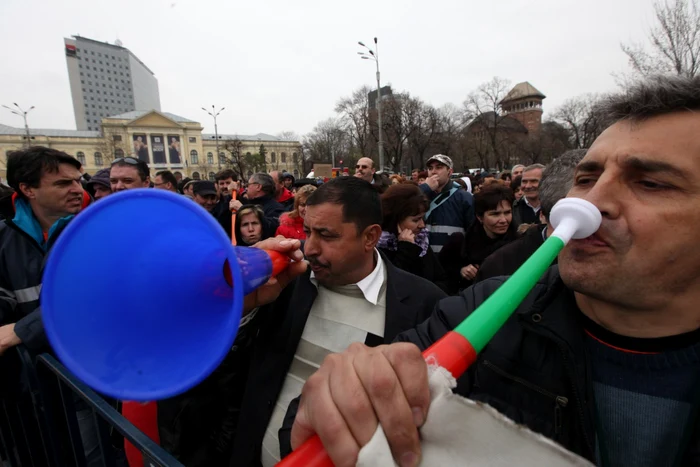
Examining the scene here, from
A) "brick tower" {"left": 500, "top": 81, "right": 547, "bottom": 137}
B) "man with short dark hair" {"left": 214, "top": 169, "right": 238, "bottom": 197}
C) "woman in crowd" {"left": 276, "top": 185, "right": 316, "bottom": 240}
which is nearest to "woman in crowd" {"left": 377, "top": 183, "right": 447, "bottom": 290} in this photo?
"woman in crowd" {"left": 276, "top": 185, "right": 316, "bottom": 240}

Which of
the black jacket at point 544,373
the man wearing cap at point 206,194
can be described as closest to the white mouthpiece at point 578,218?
the black jacket at point 544,373

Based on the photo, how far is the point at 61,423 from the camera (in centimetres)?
192

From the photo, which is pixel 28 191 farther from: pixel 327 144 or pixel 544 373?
pixel 327 144

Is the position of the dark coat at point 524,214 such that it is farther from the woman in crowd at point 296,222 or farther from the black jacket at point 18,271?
the black jacket at point 18,271

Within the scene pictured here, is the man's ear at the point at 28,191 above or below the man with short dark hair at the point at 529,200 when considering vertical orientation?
above

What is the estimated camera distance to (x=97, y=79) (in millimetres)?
87375

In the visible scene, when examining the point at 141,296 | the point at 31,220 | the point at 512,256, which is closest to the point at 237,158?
the point at 31,220

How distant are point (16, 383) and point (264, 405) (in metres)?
1.63

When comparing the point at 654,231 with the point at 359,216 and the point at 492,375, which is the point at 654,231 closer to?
the point at 492,375

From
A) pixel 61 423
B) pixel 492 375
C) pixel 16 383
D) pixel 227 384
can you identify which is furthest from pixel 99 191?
pixel 492 375

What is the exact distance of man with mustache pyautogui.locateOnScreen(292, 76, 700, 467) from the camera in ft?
2.93

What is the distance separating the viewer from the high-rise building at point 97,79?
281ft

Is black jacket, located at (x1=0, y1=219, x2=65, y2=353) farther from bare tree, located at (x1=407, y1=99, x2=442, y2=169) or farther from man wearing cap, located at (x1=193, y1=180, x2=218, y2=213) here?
bare tree, located at (x1=407, y1=99, x2=442, y2=169)

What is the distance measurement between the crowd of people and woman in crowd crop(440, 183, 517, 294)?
742 mm
